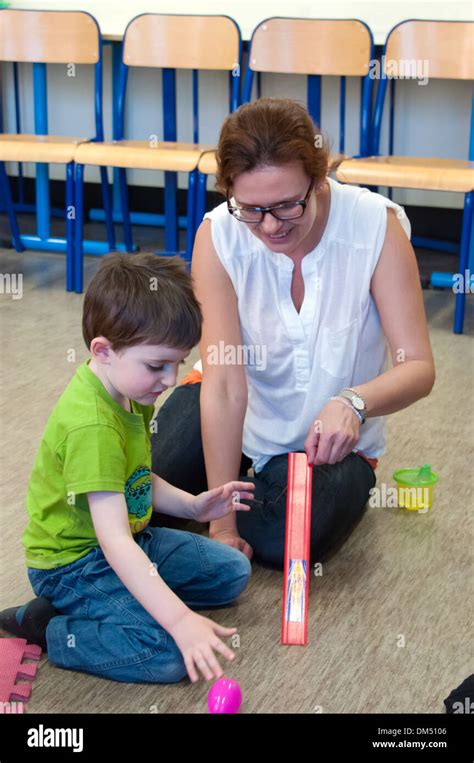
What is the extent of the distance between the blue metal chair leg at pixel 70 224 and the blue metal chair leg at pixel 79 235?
0.5 inches

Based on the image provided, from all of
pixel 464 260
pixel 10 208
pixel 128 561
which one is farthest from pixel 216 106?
pixel 128 561

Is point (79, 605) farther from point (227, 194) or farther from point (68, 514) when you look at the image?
point (227, 194)

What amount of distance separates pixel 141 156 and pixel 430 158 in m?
0.91

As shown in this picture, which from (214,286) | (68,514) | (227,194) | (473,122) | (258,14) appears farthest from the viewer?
(258,14)

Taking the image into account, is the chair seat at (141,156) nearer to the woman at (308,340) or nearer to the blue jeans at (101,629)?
the woman at (308,340)

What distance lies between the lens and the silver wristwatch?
147cm

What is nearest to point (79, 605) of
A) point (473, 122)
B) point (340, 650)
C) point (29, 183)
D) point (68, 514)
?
point (68, 514)

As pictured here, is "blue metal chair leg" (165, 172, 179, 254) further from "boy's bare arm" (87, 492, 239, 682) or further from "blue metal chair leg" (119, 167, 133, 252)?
"boy's bare arm" (87, 492, 239, 682)

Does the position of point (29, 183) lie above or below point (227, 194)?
below

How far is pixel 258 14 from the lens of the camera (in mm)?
3533

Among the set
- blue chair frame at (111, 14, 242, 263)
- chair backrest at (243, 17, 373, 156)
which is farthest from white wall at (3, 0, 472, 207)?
chair backrest at (243, 17, 373, 156)

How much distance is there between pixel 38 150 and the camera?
3.22 meters

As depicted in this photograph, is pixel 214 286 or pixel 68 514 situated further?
pixel 214 286

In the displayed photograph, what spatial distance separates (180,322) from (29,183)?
3219 mm
